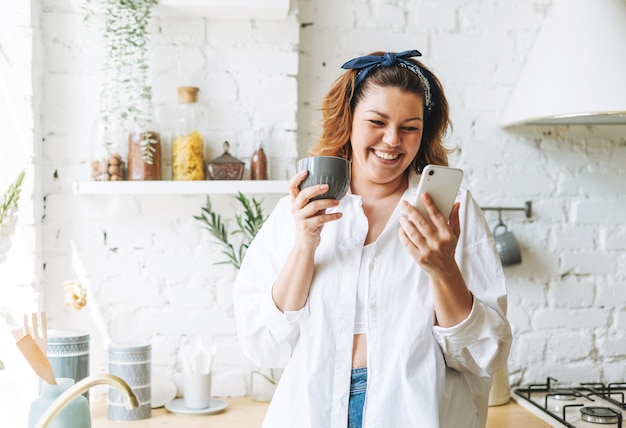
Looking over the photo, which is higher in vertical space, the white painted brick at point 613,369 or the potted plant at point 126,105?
the potted plant at point 126,105

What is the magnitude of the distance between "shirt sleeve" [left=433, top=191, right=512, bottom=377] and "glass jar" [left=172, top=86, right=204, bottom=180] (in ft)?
2.71

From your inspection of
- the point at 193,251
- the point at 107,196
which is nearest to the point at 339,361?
the point at 193,251

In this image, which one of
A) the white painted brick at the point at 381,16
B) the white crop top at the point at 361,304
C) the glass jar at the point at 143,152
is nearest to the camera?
the white crop top at the point at 361,304

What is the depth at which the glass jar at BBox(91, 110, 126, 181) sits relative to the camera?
6.48 feet

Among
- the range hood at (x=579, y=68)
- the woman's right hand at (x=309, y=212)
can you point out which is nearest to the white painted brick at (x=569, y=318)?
the range hood at (x=579, y=68)

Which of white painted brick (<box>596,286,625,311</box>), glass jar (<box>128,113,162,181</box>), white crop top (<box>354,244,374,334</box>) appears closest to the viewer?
white crop top (<box>354,244,374,334</box>)

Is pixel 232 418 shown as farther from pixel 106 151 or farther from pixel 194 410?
pixel 106 151

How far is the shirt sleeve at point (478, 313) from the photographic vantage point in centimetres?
134

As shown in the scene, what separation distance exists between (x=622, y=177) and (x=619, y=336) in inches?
19.3

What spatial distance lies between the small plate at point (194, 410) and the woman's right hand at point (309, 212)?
0.77 meters

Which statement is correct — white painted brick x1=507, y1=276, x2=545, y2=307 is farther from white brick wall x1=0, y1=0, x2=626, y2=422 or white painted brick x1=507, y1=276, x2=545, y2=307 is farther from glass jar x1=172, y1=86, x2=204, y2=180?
glass jar x1=172, y1=86, x2=204, y2=180

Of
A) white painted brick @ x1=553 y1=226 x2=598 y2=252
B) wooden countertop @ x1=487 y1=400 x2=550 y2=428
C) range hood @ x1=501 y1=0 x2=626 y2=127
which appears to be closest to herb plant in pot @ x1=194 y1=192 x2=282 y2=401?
wooden countertop @ x1=487 y1=400 x2=550 y2=428

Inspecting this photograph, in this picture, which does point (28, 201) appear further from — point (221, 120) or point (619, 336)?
point (619, 336)

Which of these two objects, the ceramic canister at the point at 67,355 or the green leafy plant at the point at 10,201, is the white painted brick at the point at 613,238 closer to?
the ceramic canister at the point at 67,355
